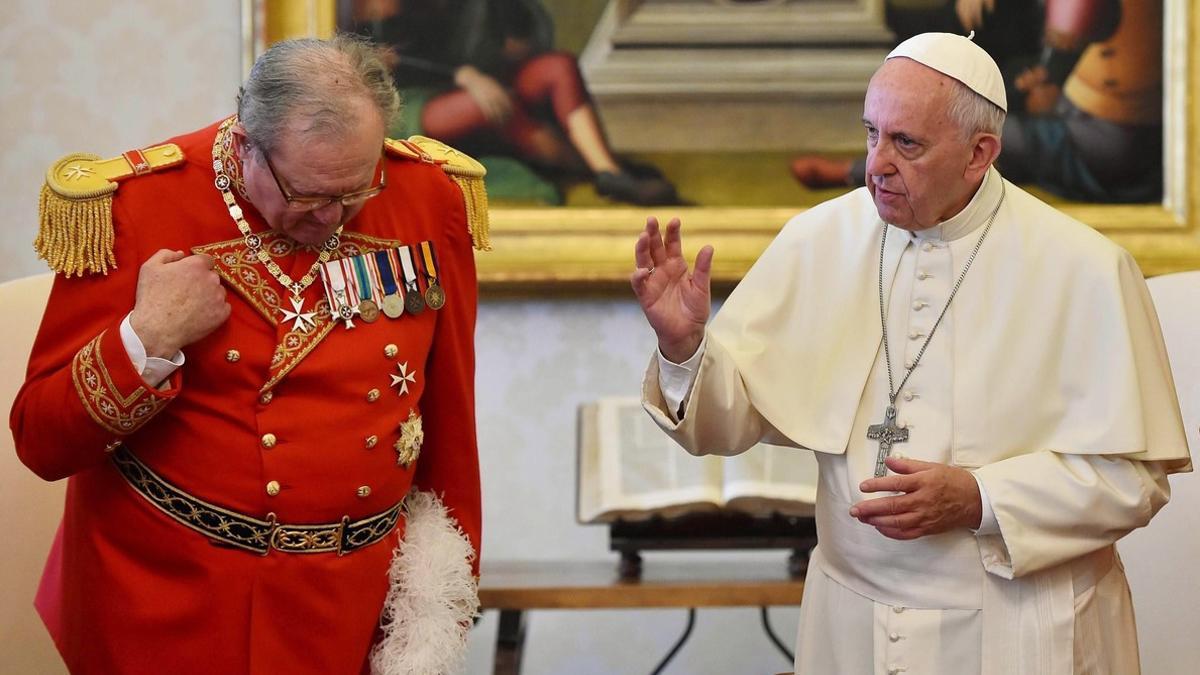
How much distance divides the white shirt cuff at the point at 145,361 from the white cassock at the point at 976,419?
0.77m

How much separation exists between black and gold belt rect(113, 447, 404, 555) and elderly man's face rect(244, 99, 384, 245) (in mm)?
434

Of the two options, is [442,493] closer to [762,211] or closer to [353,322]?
[353,322]

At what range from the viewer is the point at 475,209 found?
2.44 metres

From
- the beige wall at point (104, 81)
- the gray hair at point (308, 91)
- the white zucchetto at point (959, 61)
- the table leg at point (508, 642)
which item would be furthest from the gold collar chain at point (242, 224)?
the beige wall at point (104, 81)

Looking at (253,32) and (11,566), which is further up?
(253,32)

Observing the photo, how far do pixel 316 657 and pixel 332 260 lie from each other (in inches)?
24.6

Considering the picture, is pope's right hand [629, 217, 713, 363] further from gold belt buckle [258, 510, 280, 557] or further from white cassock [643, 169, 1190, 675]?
gold belt buckle [258, 510, 280, 557]

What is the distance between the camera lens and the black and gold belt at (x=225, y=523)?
6.85ft

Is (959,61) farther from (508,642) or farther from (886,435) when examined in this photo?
(508,642)

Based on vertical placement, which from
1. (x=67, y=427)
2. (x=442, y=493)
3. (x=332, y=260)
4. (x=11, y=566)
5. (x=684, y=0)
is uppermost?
(x=684, y=0)

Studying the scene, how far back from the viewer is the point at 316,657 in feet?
7.10

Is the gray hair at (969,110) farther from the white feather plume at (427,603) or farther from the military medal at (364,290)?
the white feather plume at (427,603)

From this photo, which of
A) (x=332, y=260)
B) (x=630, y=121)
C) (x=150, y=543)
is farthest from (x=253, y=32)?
(x=150, y=543)

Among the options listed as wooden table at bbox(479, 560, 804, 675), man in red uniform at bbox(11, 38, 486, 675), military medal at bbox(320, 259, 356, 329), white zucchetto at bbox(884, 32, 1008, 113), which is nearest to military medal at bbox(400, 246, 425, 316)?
man in red uniform at bbox(11, 38, 486, 675)
